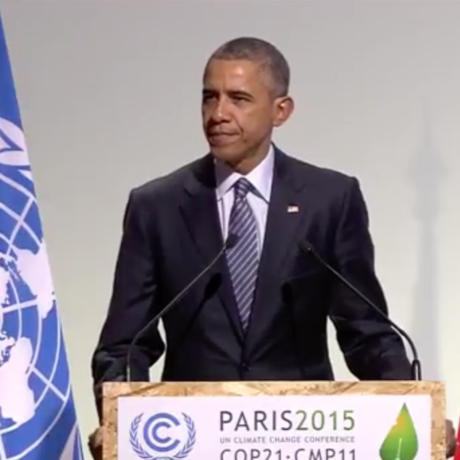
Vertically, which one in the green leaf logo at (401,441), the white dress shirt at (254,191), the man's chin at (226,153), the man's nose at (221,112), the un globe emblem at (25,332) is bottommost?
the green leaf logo at (401,441)

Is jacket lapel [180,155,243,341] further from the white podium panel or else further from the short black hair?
the white podium panel

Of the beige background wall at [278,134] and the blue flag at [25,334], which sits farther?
the beige background wall at [278,134]

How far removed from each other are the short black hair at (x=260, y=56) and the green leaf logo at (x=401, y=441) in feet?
2.33

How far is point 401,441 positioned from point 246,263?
0.52 metres

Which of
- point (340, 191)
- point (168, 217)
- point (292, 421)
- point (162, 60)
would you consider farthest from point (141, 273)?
point (162, 60)

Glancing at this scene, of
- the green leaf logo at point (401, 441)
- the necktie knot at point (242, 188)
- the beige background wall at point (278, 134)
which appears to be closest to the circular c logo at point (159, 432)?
the green leaf logo at point (401, 441)

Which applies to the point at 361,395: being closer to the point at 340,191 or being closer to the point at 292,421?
the point at 292,421

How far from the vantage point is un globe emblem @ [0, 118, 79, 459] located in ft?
7.24

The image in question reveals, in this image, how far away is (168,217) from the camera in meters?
1.98

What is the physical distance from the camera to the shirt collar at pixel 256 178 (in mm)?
1975

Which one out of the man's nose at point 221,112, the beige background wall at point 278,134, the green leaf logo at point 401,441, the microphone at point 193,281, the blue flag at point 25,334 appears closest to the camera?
the green leaf logo at point 401,441

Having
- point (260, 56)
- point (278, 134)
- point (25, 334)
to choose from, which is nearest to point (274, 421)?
point (260, 56)

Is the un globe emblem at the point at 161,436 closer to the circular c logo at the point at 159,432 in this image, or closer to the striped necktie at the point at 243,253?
the circular c logo at the point at 159,432

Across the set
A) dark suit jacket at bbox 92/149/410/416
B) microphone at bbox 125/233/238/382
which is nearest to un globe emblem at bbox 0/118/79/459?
dark suit jacket at bbox 92/149/410/416
